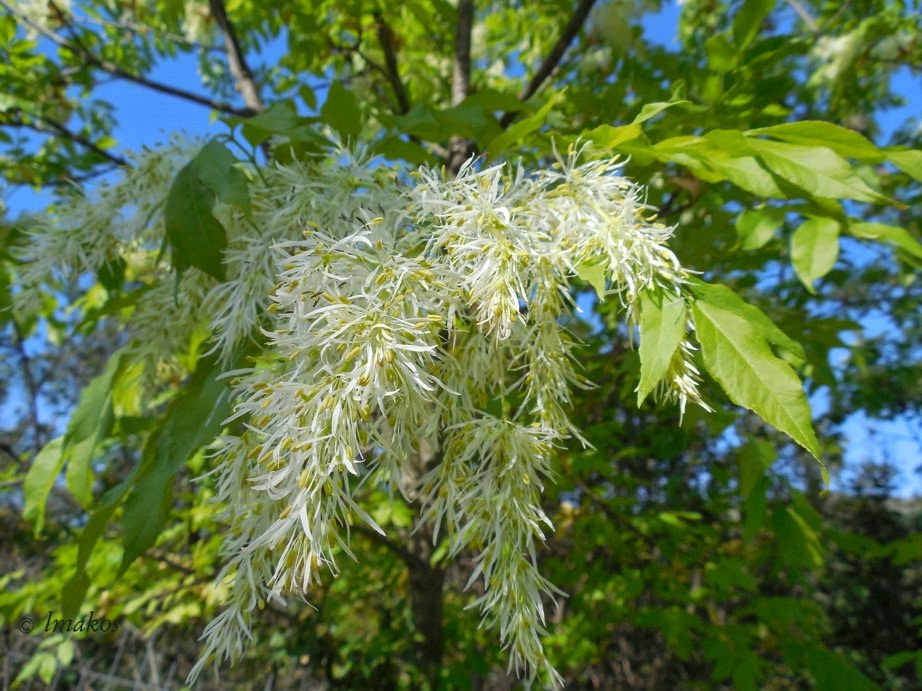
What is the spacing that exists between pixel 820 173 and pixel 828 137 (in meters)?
0.10

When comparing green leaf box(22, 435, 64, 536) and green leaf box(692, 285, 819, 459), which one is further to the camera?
green leaf box(22, 435, 64, 536)

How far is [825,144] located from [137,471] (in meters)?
1.30

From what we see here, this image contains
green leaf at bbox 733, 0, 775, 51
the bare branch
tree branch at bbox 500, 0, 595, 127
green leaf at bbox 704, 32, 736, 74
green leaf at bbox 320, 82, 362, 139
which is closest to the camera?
green leaf at bbox 320, 82, 362, 139

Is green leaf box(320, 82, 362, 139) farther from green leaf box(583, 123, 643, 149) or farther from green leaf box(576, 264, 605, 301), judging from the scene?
green leaf box(576, 264, 605, 301)

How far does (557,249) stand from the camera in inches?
34.9

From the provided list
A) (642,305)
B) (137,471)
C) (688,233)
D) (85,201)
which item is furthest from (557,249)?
(85,201)

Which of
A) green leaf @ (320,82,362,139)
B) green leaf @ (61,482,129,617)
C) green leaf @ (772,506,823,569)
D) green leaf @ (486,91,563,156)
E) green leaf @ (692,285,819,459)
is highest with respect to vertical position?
green leaf @ (320,82,362,139)

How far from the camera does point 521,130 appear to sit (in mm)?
1091

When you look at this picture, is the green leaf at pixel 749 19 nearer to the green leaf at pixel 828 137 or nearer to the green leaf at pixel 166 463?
the green leaf at pixel 828 137

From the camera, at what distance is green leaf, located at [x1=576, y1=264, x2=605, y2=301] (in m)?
0.80

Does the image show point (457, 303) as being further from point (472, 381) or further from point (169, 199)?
point (169, 199)

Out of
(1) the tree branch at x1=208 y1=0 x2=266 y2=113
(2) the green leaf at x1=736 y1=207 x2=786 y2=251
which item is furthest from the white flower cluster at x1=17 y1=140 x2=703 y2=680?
(1) the tree branch at x1=208 y1=0 x2=266 y2=113

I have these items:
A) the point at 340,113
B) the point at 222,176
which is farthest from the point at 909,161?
the point at 222,176

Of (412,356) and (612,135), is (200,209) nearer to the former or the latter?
(412,356)
